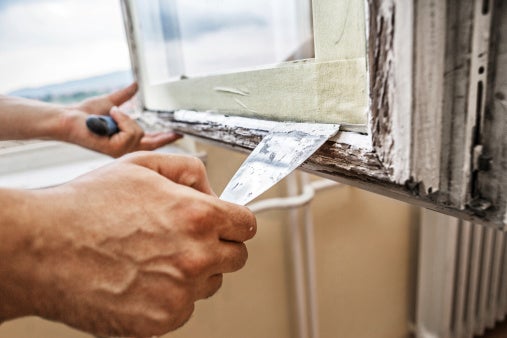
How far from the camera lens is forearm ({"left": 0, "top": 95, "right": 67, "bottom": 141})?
2.10 feet

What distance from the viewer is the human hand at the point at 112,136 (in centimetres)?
66

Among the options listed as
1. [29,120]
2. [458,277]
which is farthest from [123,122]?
[458,277]

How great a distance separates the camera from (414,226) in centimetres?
121

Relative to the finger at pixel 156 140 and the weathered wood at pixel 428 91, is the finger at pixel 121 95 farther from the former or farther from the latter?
the weathered wood at pixel 428 91

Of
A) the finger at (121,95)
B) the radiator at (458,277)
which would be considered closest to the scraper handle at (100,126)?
the finger at (121,95)

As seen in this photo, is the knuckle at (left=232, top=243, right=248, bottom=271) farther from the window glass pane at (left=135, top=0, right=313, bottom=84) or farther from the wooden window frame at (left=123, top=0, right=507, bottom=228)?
the window glass pane at (left=135, top=0, right=313, bottom=84)

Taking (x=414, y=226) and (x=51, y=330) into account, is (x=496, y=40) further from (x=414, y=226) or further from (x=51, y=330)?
(x=414, y=226)

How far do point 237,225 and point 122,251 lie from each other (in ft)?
0.33

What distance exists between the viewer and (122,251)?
29 cm

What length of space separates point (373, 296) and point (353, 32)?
114 centimetres

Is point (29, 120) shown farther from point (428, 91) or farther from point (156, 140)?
point (428, 91)

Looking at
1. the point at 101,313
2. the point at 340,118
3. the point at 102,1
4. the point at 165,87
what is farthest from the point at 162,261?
the point at 102,1

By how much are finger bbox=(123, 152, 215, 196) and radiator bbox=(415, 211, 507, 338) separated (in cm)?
97

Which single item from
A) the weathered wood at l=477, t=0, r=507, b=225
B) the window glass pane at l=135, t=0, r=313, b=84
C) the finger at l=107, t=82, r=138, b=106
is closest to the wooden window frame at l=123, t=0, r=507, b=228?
the weathered wood at l=477, t=0, r=507, b=225
